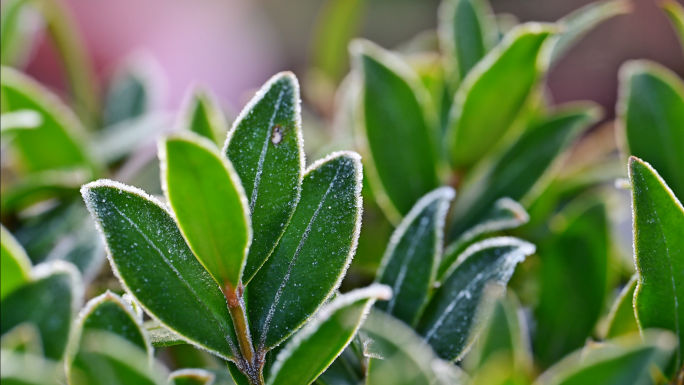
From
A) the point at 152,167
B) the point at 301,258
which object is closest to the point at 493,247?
the point at 301,258

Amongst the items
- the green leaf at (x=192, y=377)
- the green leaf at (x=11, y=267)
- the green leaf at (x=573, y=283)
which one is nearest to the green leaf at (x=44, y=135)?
the green leaf at (x=11, y=267)

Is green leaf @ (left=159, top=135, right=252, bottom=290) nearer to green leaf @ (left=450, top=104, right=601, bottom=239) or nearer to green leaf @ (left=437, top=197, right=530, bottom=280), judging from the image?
green leaf @ (left=437, top=197, right=530, bottom=280)

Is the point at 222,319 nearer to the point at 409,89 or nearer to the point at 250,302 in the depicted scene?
the point at 250,302

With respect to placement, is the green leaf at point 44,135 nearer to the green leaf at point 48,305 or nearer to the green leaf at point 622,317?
the green leaf at point 48,305

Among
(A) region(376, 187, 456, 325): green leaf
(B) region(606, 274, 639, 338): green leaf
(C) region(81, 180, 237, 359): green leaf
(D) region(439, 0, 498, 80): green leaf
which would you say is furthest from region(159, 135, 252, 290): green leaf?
(D) region(439, 0, 498, 80): green leaf

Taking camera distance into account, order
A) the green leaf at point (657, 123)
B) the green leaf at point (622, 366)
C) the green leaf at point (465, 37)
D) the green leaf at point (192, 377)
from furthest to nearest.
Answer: the green leaf at point (465, 37) → the green leaf at point (657, 123) → the green leaf at point (192, 377) → the green leaf at point (622, 366)
